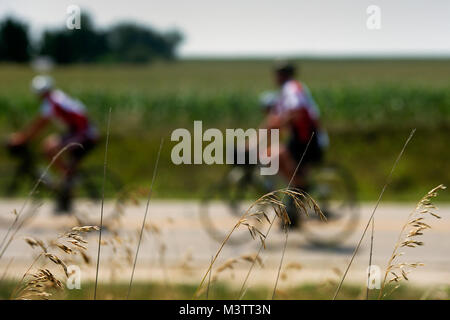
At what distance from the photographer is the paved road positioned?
5.73 m

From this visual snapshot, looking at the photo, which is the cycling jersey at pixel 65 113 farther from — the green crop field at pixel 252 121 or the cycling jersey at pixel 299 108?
the green crop field at pixel 252 121

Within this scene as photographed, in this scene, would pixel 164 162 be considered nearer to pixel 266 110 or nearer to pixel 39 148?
pixel 39 148

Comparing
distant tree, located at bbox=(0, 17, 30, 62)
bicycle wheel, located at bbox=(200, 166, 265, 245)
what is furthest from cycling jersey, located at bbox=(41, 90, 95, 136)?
distant tree, located at bbox=(0, 17, 30, 62)

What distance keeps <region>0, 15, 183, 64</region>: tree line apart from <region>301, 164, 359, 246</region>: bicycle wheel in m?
12.8

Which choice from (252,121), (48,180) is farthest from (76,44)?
(48,180)

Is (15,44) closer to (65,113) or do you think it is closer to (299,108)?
(65,113)

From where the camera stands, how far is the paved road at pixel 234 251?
573 centimetres

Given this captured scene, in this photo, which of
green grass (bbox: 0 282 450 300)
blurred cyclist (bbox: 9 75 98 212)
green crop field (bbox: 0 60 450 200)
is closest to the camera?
green grass (bbox: 0 282 450 300)

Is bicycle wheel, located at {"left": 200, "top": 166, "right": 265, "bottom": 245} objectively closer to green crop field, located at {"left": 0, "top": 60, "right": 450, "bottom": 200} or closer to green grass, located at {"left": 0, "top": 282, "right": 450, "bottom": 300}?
green grass, located at {"left": 0, "top": 282, "right": 450, "bottom": 300}

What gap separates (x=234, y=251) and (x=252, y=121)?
16811 mm

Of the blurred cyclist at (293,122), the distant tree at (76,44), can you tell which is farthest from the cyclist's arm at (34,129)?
the distant tree at (76,44)

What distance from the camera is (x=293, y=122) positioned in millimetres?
7484

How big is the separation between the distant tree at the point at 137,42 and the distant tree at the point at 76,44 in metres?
0.68
